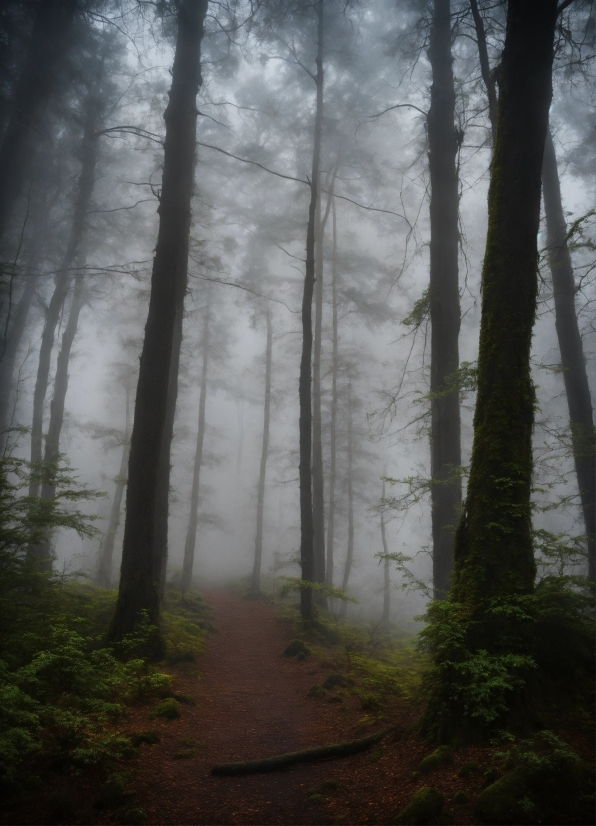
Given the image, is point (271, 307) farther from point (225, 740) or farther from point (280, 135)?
point (225, 740)

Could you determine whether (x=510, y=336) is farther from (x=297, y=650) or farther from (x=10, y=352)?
(x=10, y=352)

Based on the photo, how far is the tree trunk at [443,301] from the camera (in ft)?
27.9

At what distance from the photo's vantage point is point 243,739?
5148mm

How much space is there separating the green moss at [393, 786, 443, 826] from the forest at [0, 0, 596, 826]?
17 millimetres

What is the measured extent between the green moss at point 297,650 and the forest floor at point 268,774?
2.06 meters

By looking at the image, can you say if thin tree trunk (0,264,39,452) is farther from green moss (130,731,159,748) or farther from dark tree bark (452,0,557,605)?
dark tree bark (452,0,557,605)

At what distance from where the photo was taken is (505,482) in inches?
183

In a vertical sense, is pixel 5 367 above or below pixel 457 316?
above

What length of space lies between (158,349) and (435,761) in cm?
707

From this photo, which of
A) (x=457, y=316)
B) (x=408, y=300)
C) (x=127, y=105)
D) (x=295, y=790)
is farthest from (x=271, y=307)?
(x=295, y=790)

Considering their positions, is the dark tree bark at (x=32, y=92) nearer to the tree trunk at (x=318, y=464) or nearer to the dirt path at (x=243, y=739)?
the tree trunk at (x=318, y=464)

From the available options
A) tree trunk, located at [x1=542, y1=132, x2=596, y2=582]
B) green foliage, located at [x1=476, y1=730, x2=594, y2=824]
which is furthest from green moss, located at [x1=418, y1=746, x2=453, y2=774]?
tree trunk, located at [x1=542, y1=132, x2=596, y2=582]

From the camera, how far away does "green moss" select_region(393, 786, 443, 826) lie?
2.89 meters

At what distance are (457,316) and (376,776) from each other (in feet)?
25.5
